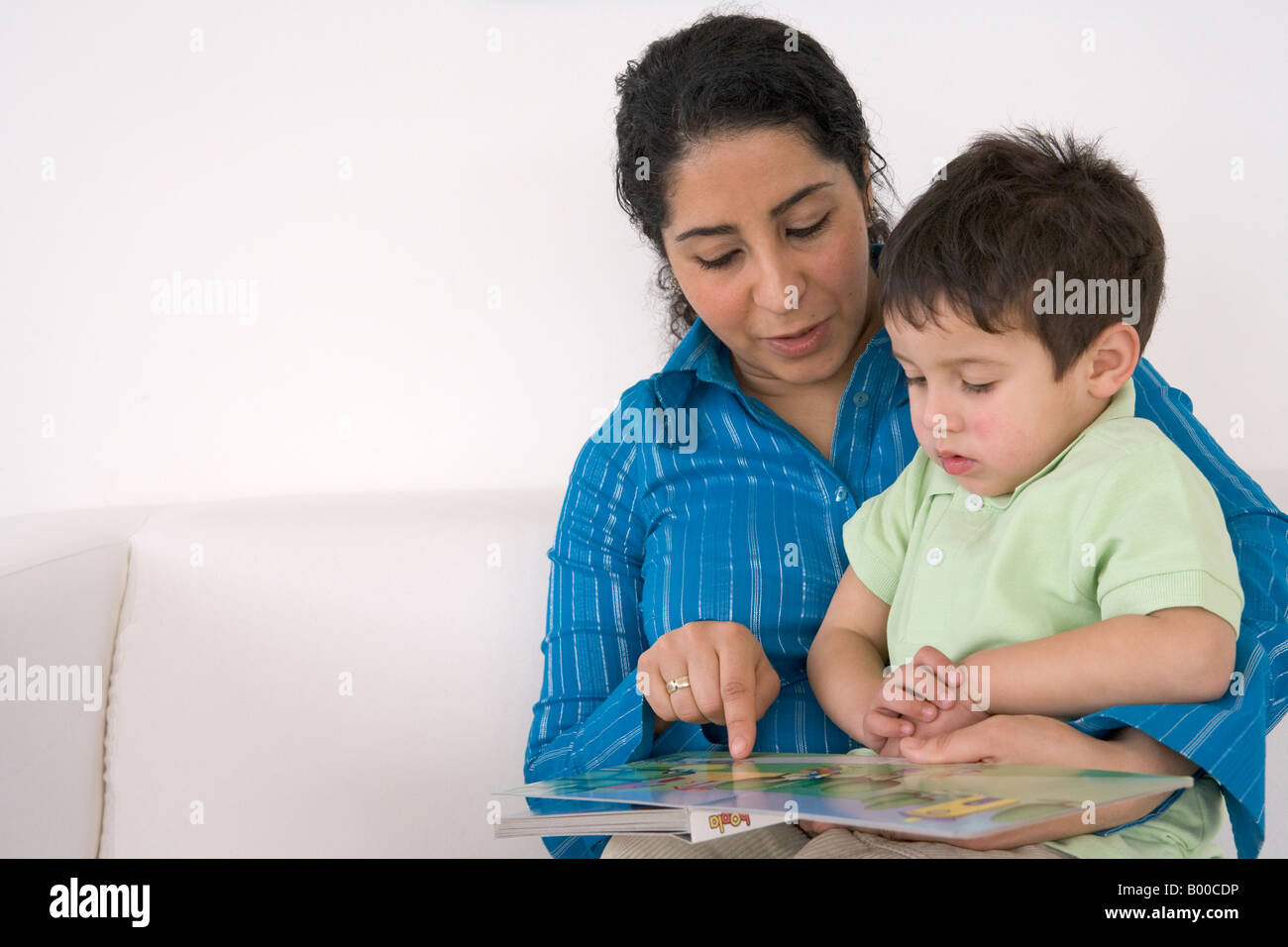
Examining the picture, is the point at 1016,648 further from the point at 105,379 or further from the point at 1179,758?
the point at 105,379

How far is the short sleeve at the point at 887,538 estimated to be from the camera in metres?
1.37

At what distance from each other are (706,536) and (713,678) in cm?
36

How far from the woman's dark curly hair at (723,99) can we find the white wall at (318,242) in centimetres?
43

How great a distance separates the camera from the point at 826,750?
1.50 meters

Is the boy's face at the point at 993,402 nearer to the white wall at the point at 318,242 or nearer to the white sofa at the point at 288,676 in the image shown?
the white sofa at the point at 288,676

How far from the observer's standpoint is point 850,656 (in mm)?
1343

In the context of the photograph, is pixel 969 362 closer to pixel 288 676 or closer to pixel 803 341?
pixel 803 341

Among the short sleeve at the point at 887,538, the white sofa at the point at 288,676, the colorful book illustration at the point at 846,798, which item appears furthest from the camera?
the white sofa at the point at 288,676

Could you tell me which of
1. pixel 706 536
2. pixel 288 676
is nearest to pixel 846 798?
pixel 706 536

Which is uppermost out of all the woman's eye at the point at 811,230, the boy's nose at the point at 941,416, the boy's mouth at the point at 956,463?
the woman's eye at the point at 811,230

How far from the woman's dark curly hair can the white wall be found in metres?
0.43

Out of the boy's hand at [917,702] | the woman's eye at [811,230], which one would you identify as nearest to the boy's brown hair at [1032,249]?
the woman's eye at [811,230]
